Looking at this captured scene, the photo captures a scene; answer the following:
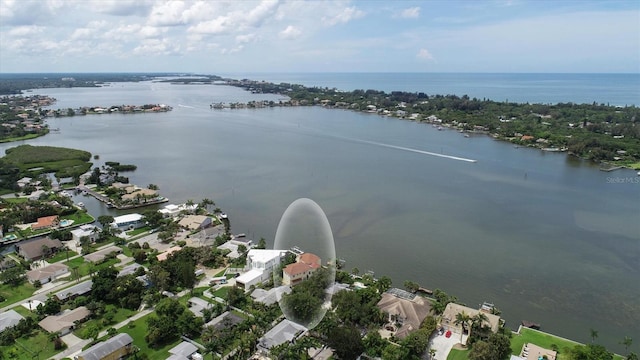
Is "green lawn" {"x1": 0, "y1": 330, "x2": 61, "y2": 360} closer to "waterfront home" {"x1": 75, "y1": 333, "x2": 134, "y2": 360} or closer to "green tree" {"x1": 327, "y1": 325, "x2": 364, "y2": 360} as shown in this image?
"waterfront home" {"x1": 75, "y1": 333, "x2": 134, "y2": 360}

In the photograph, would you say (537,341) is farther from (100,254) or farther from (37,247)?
(37,247)

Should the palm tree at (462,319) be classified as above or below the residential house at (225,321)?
above

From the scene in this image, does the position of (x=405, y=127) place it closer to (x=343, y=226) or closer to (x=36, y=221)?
(x=343, y=226)

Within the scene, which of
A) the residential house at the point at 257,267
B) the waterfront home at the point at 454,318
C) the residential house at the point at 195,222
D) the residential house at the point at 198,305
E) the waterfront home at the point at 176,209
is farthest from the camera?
the waterfront home at the point at 176,209

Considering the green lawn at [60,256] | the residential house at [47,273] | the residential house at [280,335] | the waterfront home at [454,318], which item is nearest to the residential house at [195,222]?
the green lawn at [60,256]

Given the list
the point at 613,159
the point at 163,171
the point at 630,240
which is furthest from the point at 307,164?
the point at 613,159

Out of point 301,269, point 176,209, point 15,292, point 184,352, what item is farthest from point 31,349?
point 176,209

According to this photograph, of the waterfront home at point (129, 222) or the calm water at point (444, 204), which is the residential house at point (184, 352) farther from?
the waterfront home at point (129, 222)
